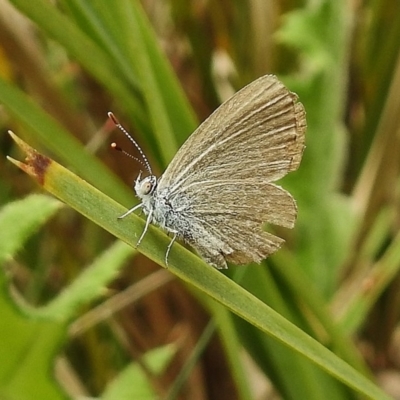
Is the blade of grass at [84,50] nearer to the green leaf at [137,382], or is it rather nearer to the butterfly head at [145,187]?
the butterfly head at [145,187]

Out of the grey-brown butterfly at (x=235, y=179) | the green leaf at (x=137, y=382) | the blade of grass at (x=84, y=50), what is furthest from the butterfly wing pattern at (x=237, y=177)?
the green leaf at (x=137, y=382)

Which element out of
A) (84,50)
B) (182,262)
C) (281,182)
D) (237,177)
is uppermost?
(84,50)

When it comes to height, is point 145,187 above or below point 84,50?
below

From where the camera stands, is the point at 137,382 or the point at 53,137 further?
the point at 137,382

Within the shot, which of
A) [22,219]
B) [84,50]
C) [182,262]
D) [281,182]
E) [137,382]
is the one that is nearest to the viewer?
[182,262]

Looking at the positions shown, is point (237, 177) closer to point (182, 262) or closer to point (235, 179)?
point (235, 179)

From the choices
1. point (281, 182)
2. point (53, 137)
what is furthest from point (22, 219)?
point (281, 182)
